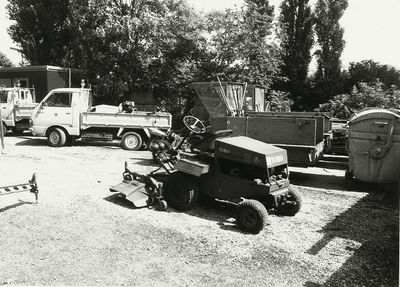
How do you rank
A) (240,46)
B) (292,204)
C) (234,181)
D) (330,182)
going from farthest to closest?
1. (240,46)
2. (330,182)
3. (292,204)
4. (234,181)

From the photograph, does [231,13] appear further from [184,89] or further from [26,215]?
[26,215]

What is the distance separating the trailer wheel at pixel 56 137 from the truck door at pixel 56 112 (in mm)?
239

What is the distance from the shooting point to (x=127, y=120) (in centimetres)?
1263

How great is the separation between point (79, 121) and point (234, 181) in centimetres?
856

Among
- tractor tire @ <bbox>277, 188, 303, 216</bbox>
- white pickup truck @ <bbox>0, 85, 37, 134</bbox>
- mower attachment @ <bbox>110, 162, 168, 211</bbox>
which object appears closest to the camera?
tractor tire @ <bbox>277, 188, 303, 216</bbox>

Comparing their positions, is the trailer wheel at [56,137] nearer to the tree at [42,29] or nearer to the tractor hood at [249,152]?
the tree at [42,29]

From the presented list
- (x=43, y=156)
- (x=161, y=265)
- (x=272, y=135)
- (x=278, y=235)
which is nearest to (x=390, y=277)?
(x=278, y=235)

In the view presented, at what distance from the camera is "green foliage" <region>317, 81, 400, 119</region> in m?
14.3

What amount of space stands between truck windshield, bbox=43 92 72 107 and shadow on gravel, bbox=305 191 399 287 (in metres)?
9.78

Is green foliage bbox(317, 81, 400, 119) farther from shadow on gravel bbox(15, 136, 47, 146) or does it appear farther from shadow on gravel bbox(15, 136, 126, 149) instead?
shadow on gravel bbox(15, 136, 47, 146)

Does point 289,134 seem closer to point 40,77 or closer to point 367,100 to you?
point 367,100

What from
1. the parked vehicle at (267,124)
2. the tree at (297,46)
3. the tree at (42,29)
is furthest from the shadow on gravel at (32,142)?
the tree at (297,46)

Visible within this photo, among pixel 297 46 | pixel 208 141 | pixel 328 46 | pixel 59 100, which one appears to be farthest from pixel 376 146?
pixel 328 46

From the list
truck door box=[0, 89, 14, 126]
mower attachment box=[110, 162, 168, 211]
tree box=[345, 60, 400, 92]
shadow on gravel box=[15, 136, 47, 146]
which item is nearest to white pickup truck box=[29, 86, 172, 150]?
shadow on gravel box=[15, 136, 47, 146]
